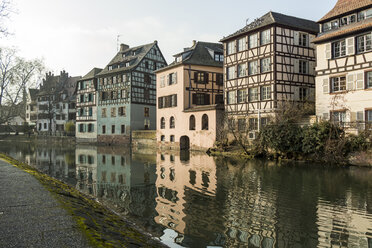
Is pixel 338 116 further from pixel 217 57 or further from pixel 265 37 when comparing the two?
pixel 217 57

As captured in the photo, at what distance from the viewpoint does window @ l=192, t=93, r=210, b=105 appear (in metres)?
38.5

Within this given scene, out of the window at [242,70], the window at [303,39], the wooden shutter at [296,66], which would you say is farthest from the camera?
the window at [242,70]

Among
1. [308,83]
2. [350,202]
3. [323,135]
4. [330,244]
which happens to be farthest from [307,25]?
[330,244]

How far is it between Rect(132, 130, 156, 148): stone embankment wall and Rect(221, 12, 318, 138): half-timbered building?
44.5 ft

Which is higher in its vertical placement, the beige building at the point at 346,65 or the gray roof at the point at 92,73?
the gray roof at the point at 92,73

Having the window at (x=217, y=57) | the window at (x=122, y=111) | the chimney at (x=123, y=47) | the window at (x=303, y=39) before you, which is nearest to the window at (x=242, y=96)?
the window at (x=303, y=39)

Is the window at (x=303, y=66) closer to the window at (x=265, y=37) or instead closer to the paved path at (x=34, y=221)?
the window at (x=265, y=37)

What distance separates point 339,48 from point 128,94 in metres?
31.9

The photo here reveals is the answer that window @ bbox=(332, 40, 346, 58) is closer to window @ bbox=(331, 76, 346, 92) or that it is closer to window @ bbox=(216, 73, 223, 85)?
window @ bbox=(331, 76, 346, 92)

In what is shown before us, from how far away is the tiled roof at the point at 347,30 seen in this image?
2220 centimetres

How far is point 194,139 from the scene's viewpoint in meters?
36.1

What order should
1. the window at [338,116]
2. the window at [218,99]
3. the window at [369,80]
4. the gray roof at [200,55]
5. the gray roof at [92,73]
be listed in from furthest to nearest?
the gray roof at [92,73], the window at [218,99], the gray roof at [200,55], the window at [338,116], the window at [369,80]

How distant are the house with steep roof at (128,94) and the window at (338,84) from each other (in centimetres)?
2999

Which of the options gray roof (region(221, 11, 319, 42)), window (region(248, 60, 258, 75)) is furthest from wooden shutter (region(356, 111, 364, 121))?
gray roof (region(221, 11, 319, 42))
